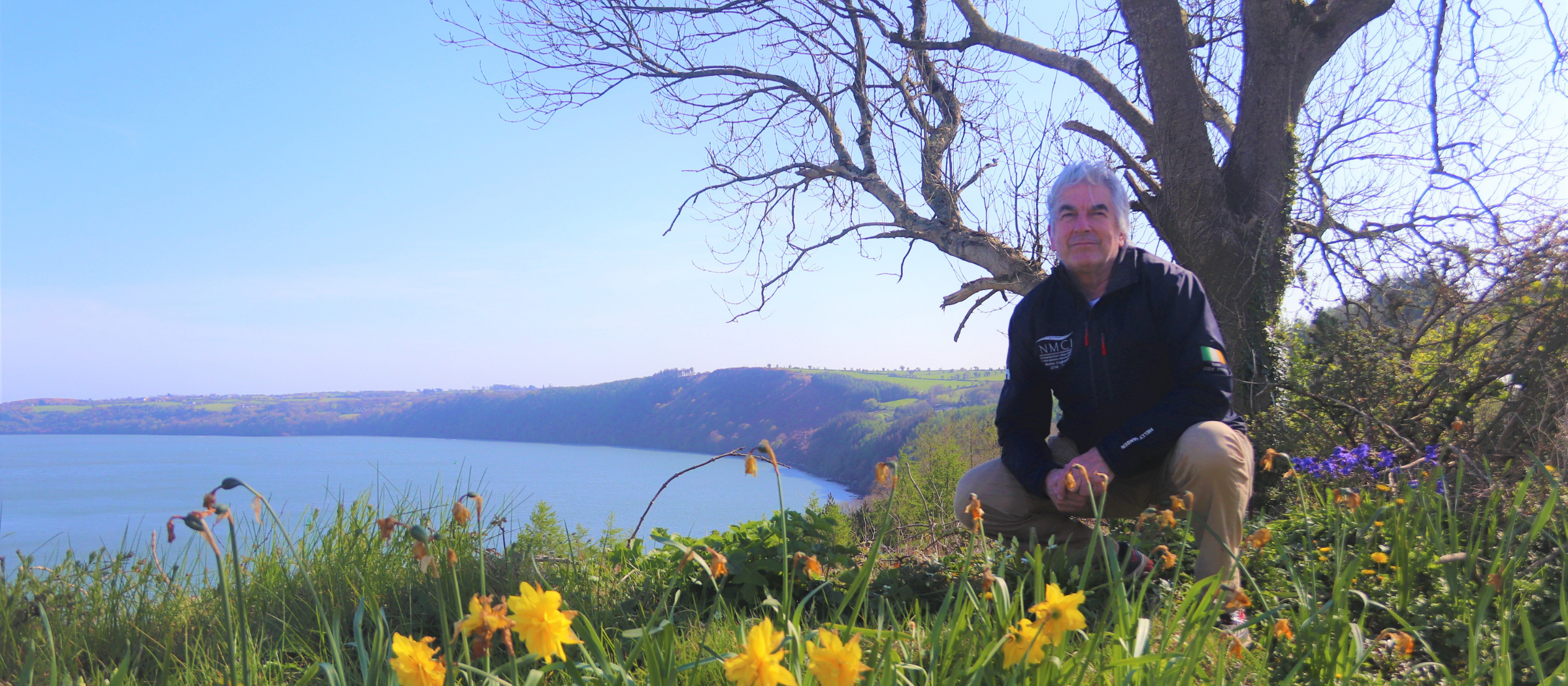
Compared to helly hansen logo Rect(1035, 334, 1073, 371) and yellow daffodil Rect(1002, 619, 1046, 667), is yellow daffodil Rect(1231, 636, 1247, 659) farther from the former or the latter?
helly hansen logo Rect(1035, 334, 1073, 371)

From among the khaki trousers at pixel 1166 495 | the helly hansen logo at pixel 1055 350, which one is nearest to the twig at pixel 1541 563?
the khaki trousers at pixel 1166 495

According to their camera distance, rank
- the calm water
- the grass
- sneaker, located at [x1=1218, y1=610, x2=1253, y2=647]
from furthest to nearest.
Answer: the calm water → sneaker, located at [x1=1218, y1=610, x2=1253, y2=647] → the grass

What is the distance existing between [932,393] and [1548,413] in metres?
22.8

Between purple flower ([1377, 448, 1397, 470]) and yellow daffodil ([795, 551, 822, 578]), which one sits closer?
yellow daffodil ([795, 551, 822, 578])

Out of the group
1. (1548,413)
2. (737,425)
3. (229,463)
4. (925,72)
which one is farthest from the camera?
(737,425)

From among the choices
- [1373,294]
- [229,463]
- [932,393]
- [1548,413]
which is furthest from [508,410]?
[1548,413]

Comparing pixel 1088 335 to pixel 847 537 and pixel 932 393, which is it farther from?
pixel 932 393

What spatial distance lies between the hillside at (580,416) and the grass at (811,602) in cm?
1100

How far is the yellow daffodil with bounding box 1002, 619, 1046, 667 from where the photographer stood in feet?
3.74

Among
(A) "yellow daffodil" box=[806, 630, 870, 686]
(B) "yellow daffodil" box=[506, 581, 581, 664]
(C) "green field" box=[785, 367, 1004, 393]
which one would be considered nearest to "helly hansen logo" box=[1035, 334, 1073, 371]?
(A) "yellow daffodil" box=[806, 630, 870, 686]

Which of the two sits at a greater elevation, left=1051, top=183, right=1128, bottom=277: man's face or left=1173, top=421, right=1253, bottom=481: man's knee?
left=1051, top=183, right=1128, bottom=277: man's face

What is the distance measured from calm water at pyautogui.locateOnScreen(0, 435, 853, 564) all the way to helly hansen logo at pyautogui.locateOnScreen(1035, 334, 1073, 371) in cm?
106

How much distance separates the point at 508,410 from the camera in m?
18.0

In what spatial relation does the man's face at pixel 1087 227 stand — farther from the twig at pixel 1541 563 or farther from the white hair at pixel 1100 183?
the twig at pixel 1541 563
